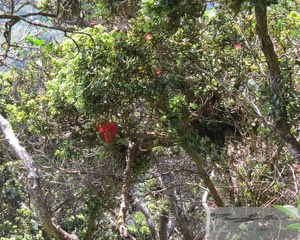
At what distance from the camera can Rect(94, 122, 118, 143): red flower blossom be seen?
179 inches

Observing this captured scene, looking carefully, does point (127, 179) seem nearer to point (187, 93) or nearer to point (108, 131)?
point (108, 131)

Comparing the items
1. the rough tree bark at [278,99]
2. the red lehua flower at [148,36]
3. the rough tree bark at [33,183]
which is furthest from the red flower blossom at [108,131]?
the rough tree bark at [278,99]

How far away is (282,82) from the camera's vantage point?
3.12 metres

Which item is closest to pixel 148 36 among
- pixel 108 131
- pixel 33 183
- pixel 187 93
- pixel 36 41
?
pixel 187 93

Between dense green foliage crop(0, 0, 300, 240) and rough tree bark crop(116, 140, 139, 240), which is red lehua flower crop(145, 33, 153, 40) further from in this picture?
rough tree bark crop(116, 140, 139, 240)

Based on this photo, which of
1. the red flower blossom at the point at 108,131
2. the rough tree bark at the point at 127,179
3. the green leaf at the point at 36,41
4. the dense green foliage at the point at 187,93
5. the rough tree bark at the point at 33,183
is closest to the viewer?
the green leaf at the point at 36,41

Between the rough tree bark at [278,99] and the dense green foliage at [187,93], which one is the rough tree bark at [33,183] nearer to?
the dense green foliage at [187,93]

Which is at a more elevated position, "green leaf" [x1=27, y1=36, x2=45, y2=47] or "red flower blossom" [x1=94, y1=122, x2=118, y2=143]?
"green leaf" [x1=27, y1=36, x2=45, y2=47]

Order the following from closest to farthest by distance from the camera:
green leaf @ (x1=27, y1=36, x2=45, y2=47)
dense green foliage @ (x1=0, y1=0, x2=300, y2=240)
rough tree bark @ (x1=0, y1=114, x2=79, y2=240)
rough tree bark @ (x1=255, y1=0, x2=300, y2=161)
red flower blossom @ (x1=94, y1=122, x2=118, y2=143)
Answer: green leaf @ (x1=27, y1=36, x2=45, y2=47), rough tree bark @ (x1=255, y1=0, x2=300, y2=161), dense green foliage @ (x1=0, y1=0, x2=300, y2=240), rough tree bark @ (x1=0, y1=114, x2=79, y2=240), red flower blossom @ (x1=94, y1=122, x2=118, y2=143)

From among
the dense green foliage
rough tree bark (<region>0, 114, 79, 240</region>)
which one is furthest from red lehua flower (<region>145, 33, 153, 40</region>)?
rough tree bark (<region>0, 114, 79, 240</region>)

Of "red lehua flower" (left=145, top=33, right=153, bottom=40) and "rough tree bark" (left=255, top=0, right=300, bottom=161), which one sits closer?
"rough tree bark" (left=255, top=0, right=300, bottom=161)

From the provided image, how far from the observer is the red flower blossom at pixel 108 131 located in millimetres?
4536

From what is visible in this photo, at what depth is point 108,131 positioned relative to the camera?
4.58m

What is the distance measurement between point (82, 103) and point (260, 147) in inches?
70.3
